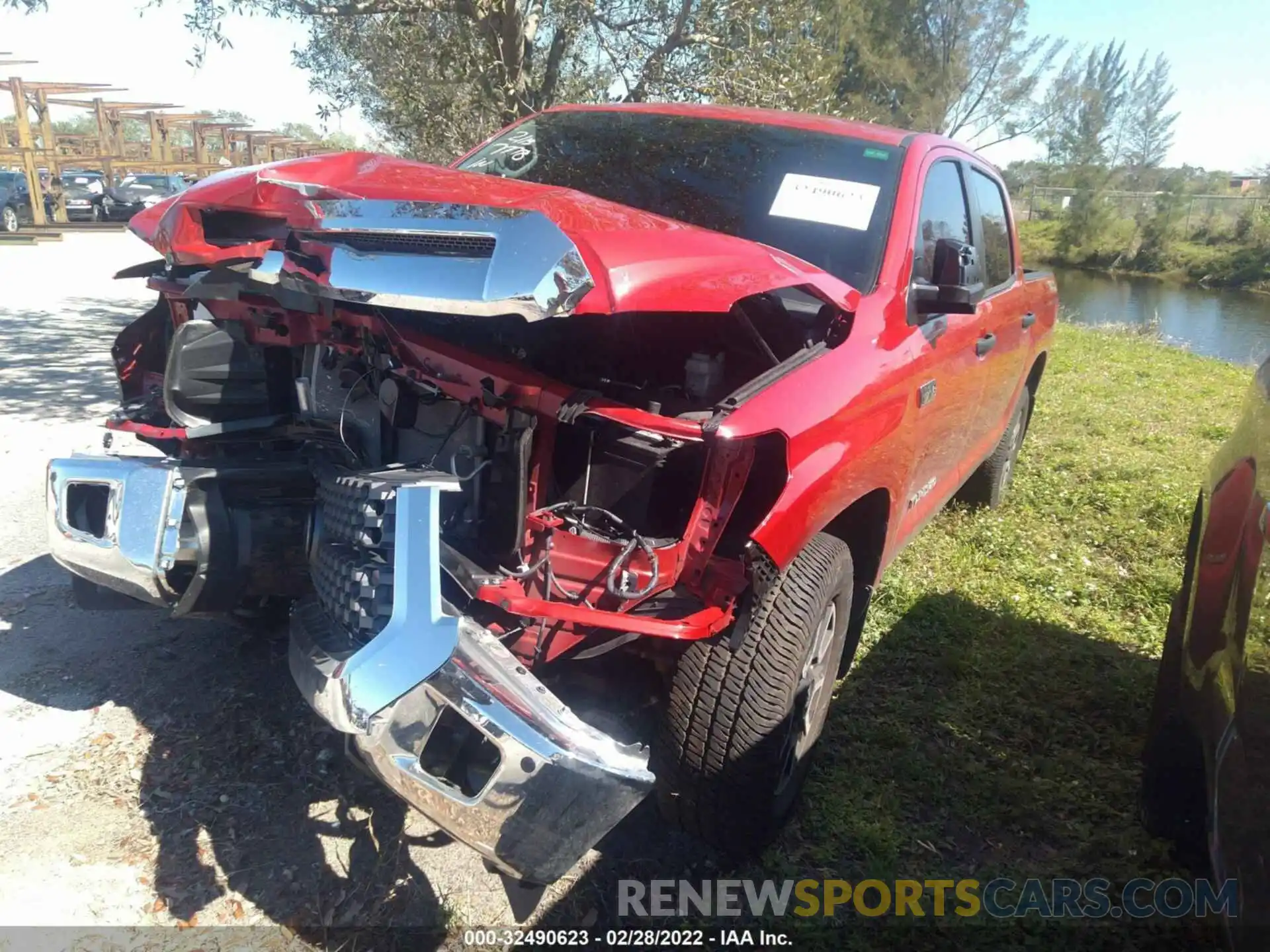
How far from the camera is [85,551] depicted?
2391 millimetres

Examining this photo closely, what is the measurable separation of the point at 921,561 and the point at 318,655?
128 inches

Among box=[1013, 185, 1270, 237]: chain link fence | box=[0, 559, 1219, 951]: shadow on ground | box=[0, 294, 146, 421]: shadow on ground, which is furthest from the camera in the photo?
box=[1013, 185, 1270, 237]: chain link fence

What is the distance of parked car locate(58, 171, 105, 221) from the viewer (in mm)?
24750

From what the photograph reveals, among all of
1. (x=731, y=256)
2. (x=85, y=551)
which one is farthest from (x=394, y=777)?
(x=731, y=256)

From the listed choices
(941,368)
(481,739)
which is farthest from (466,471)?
(941,368)

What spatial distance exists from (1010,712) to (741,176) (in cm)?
220

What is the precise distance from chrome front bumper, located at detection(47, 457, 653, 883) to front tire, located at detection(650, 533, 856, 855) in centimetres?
41

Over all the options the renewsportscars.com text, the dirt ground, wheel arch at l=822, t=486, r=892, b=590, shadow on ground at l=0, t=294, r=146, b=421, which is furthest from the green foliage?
the dirt ground

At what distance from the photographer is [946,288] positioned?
2809 mm

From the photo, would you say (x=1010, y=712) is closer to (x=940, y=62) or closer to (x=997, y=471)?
(x=997, y=471)

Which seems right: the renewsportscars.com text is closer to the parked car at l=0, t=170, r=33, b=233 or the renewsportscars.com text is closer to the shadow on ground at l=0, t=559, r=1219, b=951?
the shadow on ground at l=0, t=559, r=1219, b=951

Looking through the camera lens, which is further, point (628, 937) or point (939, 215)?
point (939, 215)

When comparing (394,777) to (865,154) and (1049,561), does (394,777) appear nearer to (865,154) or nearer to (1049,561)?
(865,154)

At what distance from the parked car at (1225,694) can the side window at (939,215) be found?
1.06 m
